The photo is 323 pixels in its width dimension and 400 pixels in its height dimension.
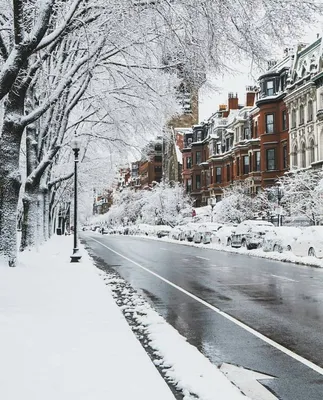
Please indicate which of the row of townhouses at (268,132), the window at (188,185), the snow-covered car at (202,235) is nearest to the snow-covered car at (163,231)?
the row of townhouses at (268,132)

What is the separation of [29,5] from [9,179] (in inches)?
210

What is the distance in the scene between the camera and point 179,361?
718cm

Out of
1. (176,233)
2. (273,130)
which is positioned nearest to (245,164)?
(273,130)

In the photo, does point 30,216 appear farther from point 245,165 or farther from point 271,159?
point 245,165

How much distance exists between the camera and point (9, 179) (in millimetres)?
16062

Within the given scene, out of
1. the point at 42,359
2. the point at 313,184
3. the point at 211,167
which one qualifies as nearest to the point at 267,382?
the point at 42,359

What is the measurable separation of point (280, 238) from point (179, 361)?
2293 cm

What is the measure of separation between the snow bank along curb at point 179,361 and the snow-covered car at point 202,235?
111 feet

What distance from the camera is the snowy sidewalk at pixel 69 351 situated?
5602 millimetres

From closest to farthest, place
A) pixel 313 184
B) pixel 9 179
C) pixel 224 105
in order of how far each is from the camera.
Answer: pixel 9 179 → pixel 313 184 → pixel 224 105

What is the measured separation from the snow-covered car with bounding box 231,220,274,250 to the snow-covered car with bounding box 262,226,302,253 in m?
1.10

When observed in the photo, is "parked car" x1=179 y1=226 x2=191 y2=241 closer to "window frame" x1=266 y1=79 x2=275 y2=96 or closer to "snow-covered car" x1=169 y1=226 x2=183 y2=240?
"snow-covered car" x1=169 y1=226 x2=183 y2=240

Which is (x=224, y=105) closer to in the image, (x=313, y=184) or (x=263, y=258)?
(x=313, y=184)

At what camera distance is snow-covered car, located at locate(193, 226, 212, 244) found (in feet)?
149
